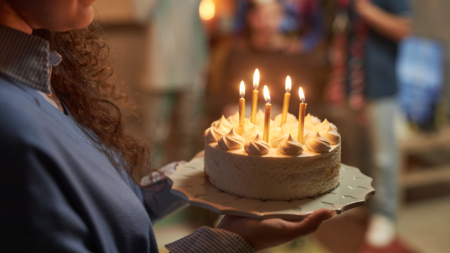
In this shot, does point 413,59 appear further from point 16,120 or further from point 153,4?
point 16,120

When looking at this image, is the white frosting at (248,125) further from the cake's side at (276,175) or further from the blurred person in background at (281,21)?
the blurred person in background at (281,21)

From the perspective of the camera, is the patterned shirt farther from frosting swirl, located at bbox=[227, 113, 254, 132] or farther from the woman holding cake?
frosting swirl, located at bbox=[227, 113, 254, 132]

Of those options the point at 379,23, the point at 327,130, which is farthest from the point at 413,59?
the point at 327,130

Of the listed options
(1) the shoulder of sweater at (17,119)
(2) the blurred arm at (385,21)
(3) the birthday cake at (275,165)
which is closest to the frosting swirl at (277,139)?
(3) the birthday cake at (275,165)

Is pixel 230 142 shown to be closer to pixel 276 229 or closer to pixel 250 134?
pixel 250 134

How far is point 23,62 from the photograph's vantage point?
650 mm

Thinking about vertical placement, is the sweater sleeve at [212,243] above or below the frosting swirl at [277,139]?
below

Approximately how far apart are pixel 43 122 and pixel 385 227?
2.54 metres

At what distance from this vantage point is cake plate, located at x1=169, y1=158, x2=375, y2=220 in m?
0.81

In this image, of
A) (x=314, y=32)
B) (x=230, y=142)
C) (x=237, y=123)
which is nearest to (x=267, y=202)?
(x=230, y=142)

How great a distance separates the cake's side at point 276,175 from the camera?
0.90m

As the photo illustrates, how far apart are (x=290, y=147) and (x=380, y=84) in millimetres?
1870

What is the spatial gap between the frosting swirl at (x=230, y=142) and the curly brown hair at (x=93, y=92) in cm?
26

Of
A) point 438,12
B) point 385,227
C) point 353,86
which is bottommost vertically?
point 385,227
